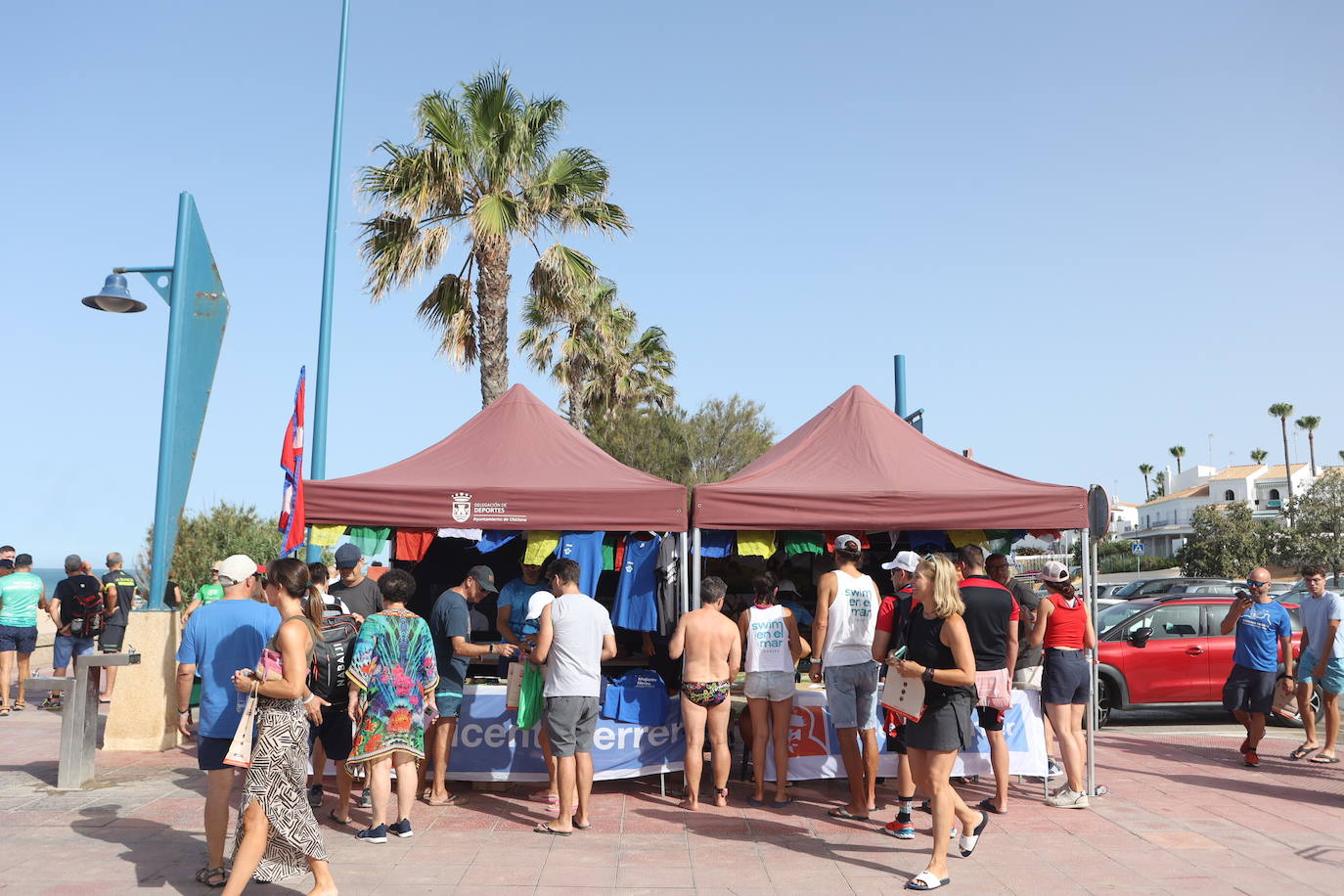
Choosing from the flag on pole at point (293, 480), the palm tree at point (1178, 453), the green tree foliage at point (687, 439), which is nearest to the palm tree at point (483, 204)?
the flag on pole at point (293, 480)

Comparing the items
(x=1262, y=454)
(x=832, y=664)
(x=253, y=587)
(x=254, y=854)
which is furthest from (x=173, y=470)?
(x=1262, y=454)

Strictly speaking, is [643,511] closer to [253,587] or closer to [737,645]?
[737,645]

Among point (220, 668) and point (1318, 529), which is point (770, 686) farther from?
point (1318, 529)

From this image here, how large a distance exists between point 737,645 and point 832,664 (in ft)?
2.23

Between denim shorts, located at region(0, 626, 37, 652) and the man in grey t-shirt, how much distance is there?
8234 millimetres

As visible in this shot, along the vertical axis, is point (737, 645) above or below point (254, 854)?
above

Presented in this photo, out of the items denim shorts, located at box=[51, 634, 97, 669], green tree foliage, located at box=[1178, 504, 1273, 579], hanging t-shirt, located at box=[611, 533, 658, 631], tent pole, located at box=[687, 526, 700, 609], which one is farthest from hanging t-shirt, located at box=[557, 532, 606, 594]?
green tree foliage, located at box=[1178, 504, 1273, 579]

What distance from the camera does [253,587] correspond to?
20.8 ft

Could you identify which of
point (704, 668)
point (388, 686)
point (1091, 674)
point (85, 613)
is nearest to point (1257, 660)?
point (1091, 674)

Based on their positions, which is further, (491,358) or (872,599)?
(491,358)

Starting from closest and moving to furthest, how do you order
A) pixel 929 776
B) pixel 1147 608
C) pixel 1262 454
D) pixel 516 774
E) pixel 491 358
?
1. pixel 929 776
2. pixel 516 774
3. pixel 1147 608
4. pixel 491 358
5. pixel 1262 454

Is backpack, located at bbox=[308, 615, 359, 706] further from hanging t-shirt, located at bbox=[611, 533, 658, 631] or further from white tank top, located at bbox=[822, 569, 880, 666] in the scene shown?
white tank top, located at bbox=[822, 569, 880, 666]

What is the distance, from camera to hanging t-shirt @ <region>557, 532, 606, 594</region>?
8.09 m

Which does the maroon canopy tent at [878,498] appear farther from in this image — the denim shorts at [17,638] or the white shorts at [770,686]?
the denim shorts at [17,638]
